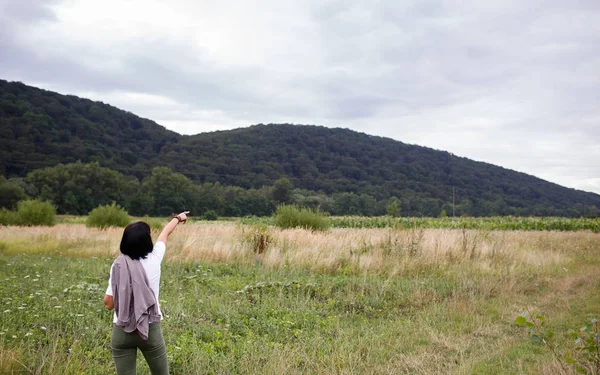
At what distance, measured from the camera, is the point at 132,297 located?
321 cm

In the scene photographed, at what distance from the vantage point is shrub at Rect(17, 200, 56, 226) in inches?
1121

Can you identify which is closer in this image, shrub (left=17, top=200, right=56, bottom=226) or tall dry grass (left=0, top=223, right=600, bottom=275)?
tall dry grass (left=0, top=223, right=600, bottom=275)

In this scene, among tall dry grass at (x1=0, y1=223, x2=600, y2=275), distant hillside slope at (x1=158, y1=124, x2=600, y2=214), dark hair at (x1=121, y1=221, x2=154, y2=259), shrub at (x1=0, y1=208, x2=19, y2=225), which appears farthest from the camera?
distant hillside slope at (x1=158, y1=124, x2=600, y2=214)

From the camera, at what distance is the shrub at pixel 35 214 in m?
28.5

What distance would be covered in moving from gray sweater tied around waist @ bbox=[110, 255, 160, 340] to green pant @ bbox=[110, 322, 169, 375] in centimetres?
8

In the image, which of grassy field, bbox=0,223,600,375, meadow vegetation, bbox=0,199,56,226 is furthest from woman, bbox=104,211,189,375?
meadow vegetation, bbox=0,199,56,226

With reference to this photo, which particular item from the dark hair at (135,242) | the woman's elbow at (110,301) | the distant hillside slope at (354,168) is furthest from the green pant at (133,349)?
the distant hillside slope at (354,168)

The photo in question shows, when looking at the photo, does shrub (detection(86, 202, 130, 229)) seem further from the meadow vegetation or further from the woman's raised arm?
the woman's raised arm

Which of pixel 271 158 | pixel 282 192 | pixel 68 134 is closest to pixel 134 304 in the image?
pixel 282 192

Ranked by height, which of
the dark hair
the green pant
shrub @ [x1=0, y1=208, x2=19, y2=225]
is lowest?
shrub @ [x1=0, y1=208, x2=19, y2=225]

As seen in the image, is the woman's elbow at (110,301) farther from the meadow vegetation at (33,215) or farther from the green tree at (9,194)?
the green tree at (9,194)

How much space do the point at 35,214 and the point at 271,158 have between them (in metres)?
81.5

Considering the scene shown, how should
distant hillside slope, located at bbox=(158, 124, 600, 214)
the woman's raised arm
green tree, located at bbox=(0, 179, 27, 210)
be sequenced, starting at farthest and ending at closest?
distant hillside slope, located at bbox=(158, 124, 600, 214)
green tree, located at bbox=(0, 179, 27, 210)
the woman's raised arm

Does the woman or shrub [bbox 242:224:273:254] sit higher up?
the woman
